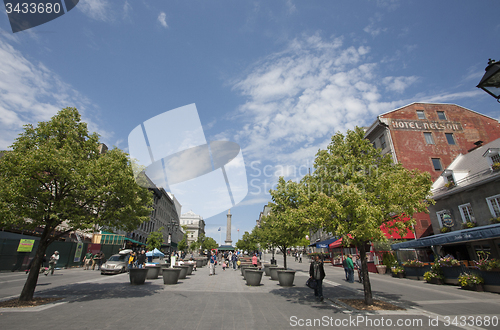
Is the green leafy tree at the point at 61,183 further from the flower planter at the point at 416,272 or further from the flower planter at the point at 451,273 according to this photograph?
the flower planter at the point at 416,272

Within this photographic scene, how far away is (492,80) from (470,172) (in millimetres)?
21480

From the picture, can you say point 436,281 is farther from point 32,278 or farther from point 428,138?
point 32,278

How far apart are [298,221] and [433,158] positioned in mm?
26959

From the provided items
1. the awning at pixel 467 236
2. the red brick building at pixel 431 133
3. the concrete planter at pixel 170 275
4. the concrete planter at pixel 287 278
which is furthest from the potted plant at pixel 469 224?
the concrete planter at pixel 170 275

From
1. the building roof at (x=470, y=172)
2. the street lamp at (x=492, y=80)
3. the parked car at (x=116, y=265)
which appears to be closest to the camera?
the street lamp at (x=492, y=80)

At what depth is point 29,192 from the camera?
8.97 m

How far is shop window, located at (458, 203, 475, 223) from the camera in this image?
61.8ft

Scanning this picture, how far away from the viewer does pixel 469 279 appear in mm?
13148

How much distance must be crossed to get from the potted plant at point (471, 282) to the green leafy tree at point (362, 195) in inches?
278

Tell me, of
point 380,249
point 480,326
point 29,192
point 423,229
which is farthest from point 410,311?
point 423,229

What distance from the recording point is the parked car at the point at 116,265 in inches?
797

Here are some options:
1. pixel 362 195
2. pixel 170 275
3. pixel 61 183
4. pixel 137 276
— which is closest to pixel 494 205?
pixel 362 195

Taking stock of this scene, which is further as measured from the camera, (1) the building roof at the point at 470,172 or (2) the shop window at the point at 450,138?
(2) the shop window at the point at 450,138

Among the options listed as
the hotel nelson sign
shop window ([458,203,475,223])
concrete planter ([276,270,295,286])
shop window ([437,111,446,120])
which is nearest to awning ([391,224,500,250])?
shop window ([458,203,475,223])
